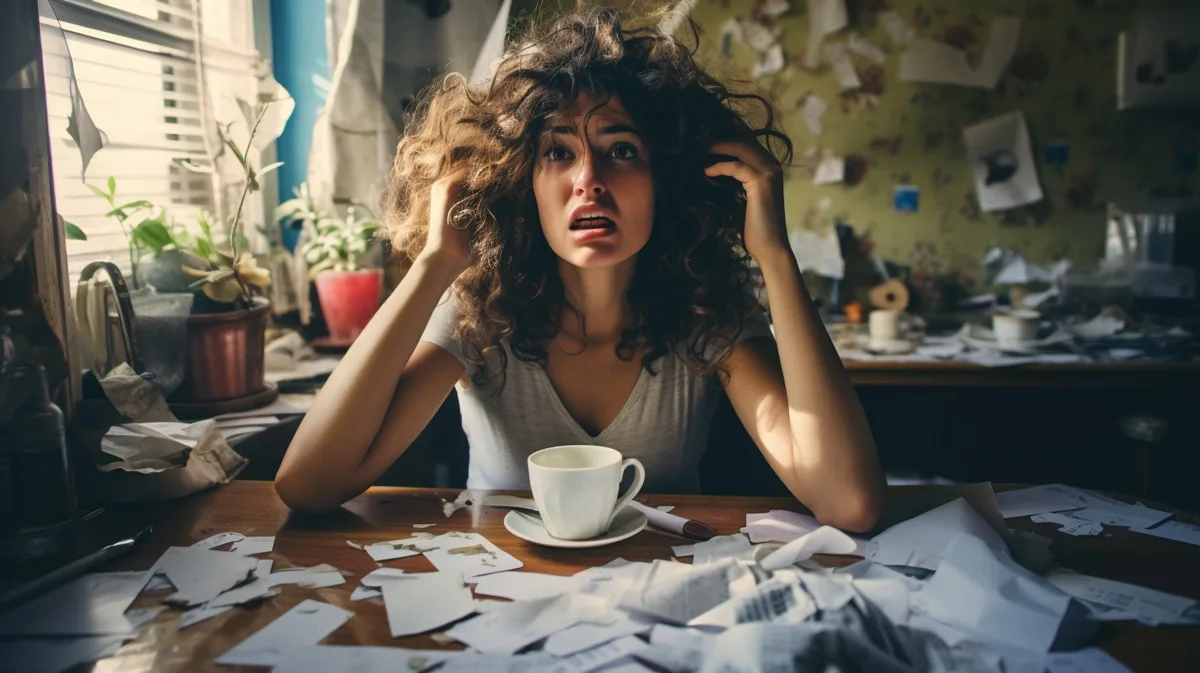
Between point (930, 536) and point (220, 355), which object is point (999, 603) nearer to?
point (930, 536)

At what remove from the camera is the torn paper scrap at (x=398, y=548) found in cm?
80

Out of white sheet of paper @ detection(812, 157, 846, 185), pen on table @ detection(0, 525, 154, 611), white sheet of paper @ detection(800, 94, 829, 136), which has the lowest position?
pen on table @ detection(0, 525, 154, 611)

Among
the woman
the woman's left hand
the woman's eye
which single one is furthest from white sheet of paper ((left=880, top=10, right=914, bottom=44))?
the woman's eye

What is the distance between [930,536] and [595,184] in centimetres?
62

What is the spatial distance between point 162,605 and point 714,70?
1203 millimetres

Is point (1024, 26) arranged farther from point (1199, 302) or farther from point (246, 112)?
point (246, 112)

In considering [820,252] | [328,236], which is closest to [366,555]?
[328,236]

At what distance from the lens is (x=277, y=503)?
0.97m

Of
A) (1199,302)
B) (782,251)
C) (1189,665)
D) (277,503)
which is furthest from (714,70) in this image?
(1199,302)

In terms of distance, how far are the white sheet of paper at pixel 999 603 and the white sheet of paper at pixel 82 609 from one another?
2.22ft

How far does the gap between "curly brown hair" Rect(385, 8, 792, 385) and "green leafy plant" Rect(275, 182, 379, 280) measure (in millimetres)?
728

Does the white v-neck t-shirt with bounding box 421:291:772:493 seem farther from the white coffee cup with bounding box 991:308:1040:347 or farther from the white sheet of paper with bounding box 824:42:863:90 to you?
the white sheet of paper with bounding box 824:42:863:90

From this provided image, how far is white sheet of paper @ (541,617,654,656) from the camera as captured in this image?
2.05 ft

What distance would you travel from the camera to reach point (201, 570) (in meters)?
0.76
